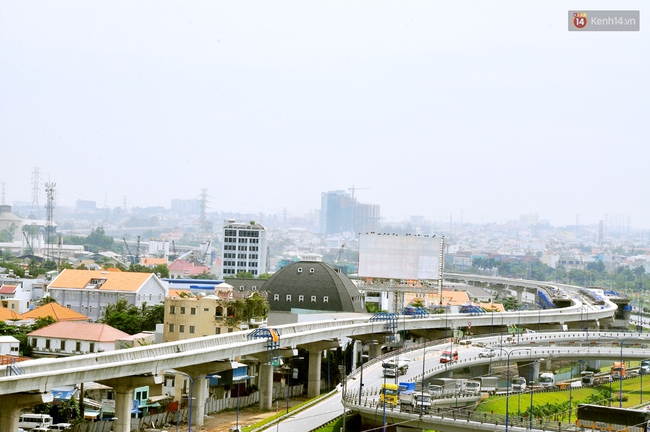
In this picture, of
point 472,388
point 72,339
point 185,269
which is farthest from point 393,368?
point 185,269

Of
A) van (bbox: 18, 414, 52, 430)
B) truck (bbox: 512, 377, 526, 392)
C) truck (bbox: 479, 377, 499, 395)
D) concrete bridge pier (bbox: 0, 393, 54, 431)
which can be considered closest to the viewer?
concrete bridge pier (bbox: 0, 393, 54, 431)

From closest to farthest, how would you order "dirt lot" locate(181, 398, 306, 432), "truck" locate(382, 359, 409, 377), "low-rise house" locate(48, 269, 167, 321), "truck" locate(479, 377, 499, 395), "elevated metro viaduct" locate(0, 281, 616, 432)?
"elevated metro viaduct" locate(0, 281, 616, 432)
"dirt lot" locate(181, 398, 306, 432)
"truck" locate(382, 359, 409, 377)
"truck" locate(479, 377, 499, 395)
"low-rise house" locate(48, 269, 167, 321)

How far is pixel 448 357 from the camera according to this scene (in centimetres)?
5466

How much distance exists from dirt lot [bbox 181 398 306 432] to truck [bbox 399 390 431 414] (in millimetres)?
8034

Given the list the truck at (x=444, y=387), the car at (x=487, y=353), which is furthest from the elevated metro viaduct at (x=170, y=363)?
the truck at (x=444, y=387)

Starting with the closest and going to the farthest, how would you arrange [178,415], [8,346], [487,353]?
[178,415], [8,346], [487,353]

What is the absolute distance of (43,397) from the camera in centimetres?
3369

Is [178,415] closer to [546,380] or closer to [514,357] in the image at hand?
[514,357]

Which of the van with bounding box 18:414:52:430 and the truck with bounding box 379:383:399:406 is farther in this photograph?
the van with bounding box 18:414:52:430

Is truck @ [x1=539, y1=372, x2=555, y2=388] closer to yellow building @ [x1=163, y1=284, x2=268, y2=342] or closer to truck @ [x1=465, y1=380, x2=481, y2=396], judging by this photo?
truck @ [x1=465, y1=380, x2=481, y2=396]

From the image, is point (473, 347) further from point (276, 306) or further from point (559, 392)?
point (276, 306)

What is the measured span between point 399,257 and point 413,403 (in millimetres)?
46364

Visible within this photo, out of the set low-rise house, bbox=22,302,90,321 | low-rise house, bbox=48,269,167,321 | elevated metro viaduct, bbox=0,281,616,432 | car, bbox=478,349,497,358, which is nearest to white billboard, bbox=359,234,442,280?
elevated metro viaduct, bbox=0,281,616,432

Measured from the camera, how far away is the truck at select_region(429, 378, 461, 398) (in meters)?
42.7
